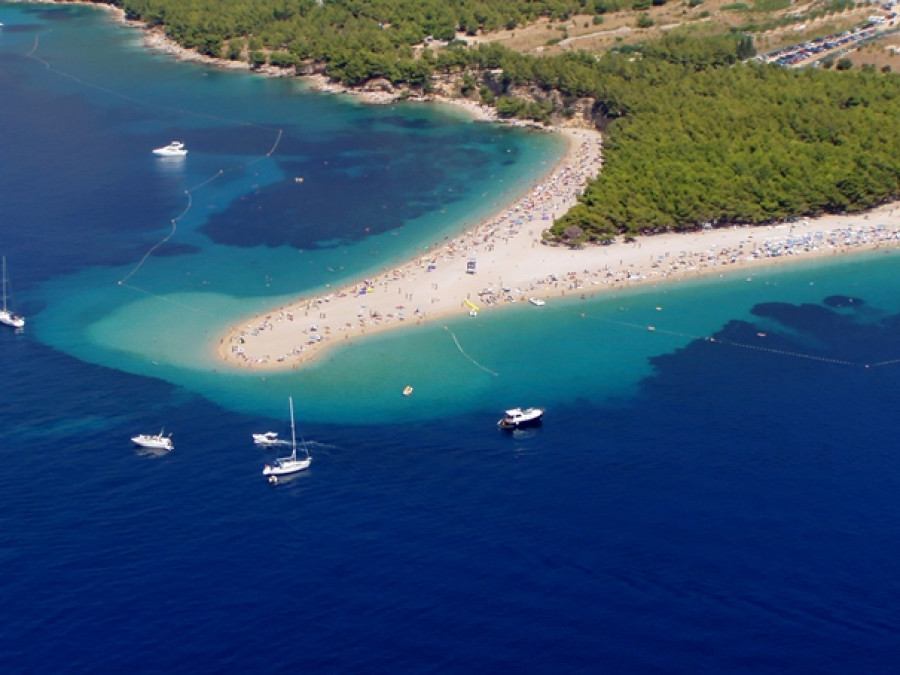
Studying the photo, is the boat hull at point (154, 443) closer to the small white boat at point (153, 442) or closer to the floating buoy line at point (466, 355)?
the small white boat at point (153, 442)

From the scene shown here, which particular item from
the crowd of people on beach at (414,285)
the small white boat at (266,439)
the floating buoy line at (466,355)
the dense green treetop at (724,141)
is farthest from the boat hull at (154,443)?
the dense green treetop at (724,141)

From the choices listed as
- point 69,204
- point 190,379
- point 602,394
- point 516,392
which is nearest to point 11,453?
point 190,379

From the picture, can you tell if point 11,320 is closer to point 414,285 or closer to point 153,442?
point 153,442

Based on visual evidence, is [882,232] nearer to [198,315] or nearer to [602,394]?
[602,394]

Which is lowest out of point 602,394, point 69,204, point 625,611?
point 625,611

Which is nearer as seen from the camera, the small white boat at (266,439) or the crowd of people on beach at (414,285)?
the small white boat at (266,439)

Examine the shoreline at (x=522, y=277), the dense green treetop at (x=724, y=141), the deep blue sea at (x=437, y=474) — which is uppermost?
the dense green treetop at (x=724, y=141)

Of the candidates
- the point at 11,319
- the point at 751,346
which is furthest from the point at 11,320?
the point at 751,346
